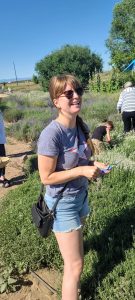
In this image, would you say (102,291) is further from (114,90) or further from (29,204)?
(114,90)

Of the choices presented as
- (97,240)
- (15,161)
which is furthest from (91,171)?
(15,161)

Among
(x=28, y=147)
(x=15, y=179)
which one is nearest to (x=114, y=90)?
(x=28, y=147)

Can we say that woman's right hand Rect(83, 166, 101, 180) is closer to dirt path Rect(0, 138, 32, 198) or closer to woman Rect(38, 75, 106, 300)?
woman Rect(38, 75, 106, 300)

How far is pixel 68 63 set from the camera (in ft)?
142

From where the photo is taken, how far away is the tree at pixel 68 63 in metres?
42.8

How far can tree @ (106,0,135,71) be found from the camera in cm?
4744

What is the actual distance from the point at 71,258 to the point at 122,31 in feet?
163

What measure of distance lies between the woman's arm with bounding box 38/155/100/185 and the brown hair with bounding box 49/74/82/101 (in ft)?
1.48

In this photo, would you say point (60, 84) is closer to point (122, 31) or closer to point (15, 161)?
point (15, 161)

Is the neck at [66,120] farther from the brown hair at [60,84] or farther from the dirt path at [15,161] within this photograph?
the dirt path at [15,161]

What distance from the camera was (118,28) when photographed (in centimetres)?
4928

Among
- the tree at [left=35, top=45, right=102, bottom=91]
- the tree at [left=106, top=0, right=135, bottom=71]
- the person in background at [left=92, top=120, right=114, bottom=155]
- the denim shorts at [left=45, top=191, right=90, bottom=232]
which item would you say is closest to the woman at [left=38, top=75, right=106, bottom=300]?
the denim shorts at [left=45, top=191, right=90, bottom=232]

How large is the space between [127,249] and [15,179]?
449cm

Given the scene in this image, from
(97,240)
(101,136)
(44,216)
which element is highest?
(44,216)
